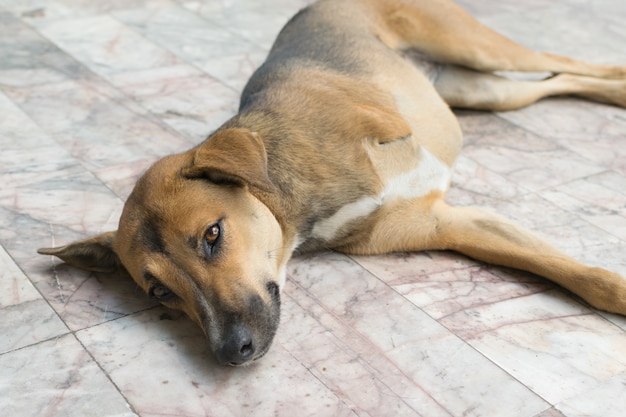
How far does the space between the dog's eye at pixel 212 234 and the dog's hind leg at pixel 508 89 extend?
288cm

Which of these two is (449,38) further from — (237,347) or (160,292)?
(237,347)

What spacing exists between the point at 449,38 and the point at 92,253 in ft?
9.54

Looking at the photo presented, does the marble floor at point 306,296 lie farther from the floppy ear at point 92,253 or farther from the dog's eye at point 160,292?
the dog's eye at point 160,292

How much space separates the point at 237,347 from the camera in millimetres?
3699

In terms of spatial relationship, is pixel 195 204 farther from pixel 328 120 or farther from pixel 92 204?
pixel 92 204

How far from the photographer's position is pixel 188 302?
12.9ft

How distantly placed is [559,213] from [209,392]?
2.44 m

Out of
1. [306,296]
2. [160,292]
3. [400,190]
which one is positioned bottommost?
[306,296]

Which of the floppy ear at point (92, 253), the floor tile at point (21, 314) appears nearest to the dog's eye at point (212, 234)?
the floppy ear at point (92, 253)

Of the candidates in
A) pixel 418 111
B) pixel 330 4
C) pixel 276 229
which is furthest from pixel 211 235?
pixel 330 4

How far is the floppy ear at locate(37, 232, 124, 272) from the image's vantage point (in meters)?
4.40

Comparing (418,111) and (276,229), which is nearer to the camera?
(276,229)

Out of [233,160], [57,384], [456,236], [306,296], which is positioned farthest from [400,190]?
[57,384]

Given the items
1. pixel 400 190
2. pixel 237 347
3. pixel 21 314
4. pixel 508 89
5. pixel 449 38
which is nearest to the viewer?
pixel 237 347
